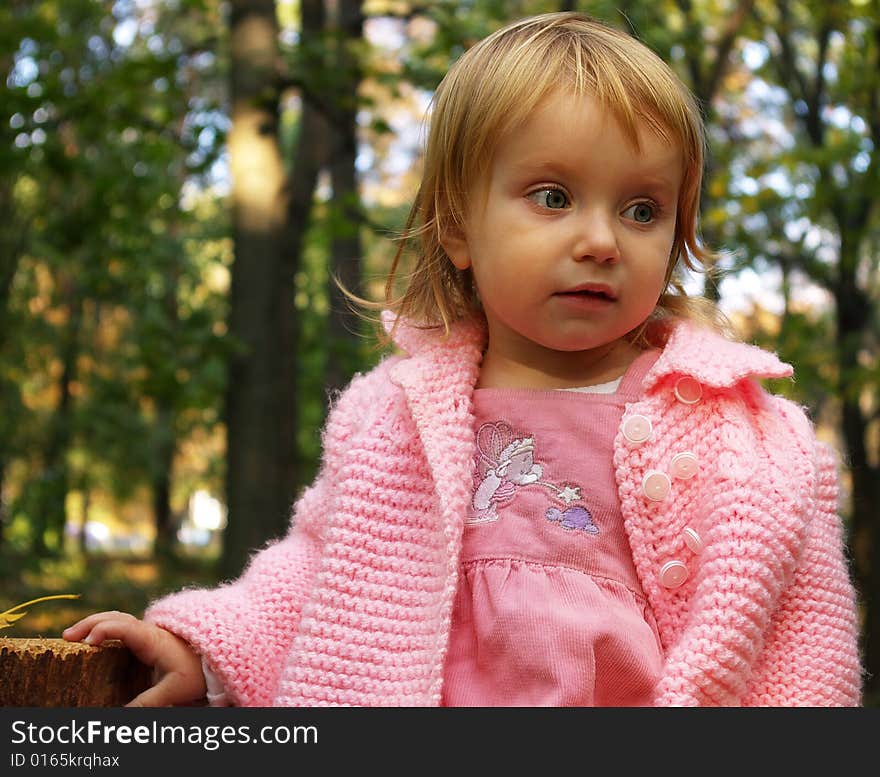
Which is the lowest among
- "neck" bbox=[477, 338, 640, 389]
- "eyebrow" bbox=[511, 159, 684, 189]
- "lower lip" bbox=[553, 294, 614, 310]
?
"neck" bbox=[477, 338, 640, 389]

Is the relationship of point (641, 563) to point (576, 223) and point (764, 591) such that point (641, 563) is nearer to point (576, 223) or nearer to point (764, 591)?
point (764, 591)

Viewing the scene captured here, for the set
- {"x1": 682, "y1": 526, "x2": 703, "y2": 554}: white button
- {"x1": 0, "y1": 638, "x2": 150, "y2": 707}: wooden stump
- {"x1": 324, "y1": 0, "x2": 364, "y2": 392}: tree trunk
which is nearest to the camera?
{"x1": 0, "y1": 638, "x2": 150, "y2": 707}: wooden stump

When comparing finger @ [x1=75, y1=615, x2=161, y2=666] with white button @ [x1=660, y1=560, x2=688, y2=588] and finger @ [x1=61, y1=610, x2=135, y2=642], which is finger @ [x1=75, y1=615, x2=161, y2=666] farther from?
white button @ [x1=660, y1=560, x2=688, y2=588]

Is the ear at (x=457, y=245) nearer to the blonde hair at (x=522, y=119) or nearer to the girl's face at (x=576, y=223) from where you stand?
the blonde hair at (x=522, y=119)

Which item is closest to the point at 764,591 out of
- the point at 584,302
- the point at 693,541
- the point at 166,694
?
the point at 693,541

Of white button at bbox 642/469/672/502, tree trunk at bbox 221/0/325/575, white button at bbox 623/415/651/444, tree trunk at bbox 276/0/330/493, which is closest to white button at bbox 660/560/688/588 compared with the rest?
white button at bbox 642/469/672/502

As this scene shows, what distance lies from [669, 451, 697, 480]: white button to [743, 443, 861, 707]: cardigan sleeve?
0.71ft

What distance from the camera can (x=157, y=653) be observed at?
195 cm

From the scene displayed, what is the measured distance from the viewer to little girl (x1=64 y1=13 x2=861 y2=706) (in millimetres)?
1804

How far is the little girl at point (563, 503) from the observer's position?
5.92ft

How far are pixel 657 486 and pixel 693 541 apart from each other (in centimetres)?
11

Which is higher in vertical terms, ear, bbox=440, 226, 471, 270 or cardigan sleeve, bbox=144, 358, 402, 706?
ear, bbox=440, 226, 471, 270

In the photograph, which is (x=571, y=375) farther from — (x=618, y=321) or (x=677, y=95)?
(x=677, y=95)

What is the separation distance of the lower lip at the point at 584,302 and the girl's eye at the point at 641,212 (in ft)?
0.51
